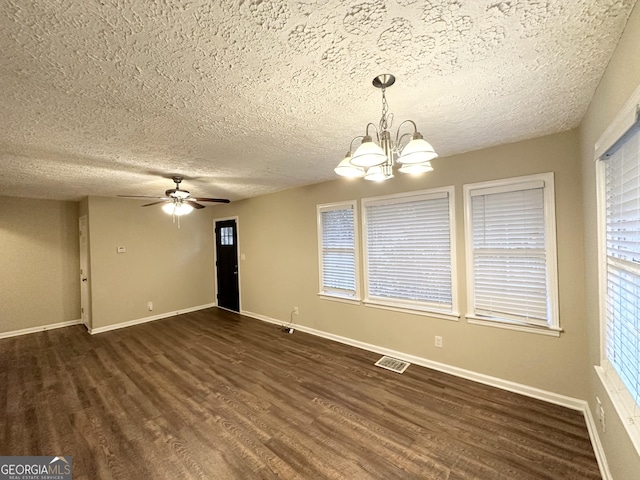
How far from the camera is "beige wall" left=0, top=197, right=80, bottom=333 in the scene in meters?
4.60

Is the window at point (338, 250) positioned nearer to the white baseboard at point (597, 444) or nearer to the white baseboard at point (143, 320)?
the white baseboard at point (597, 444)

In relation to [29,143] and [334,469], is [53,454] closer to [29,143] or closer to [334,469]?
[334,469]

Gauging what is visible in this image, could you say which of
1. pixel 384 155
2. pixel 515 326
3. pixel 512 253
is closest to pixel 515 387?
pixel 515 326

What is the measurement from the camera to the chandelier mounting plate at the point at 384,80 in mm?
1474

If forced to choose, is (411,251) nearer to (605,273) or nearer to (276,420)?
(605,273)

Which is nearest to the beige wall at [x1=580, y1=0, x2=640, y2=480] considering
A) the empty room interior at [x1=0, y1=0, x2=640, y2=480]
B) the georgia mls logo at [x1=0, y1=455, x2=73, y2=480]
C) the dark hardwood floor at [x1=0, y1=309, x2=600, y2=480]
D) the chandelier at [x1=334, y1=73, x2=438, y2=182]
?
the empty room interior at [x1=0, y1=0, x2=640, y2=480]

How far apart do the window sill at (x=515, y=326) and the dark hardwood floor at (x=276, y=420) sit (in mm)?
624

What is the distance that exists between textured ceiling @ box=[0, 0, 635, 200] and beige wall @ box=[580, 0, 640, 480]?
83 mm

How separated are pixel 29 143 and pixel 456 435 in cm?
417

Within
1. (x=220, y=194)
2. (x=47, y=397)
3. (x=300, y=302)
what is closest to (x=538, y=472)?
(x=300, y=302)

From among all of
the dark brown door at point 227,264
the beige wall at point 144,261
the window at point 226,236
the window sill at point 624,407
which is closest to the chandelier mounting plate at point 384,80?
the window sill at point 624,407

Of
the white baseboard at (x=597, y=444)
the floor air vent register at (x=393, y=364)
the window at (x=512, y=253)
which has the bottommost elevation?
the floor air vent register at (x=393, y=364)

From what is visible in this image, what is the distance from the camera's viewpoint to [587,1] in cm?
103

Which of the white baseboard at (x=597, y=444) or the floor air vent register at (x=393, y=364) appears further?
the floor air vent register at (x=393, y=364)
